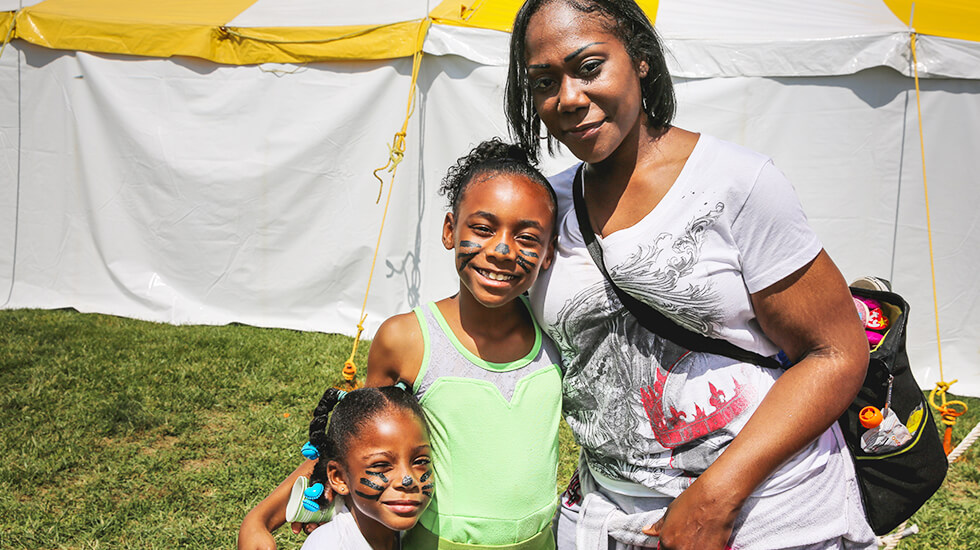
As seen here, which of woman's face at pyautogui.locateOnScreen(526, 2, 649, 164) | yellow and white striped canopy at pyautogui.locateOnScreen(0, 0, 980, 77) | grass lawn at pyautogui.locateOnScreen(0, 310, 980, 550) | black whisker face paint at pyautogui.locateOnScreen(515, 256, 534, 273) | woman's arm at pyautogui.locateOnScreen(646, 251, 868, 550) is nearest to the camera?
woman's arm at pyautogui.locateOnScreen(646, 251, 868, 550)

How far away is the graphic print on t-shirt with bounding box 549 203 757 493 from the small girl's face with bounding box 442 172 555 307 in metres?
0.14

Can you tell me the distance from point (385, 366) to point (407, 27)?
4198mm

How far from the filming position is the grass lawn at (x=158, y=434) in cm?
319

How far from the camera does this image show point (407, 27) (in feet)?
17.8

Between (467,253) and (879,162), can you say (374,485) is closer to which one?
(467,253)

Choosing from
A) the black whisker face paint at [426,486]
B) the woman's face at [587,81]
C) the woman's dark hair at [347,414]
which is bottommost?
the black whisker face paint at [426,486]

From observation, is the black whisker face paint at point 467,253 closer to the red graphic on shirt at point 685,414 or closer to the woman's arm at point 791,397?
the red graphic on shirt at point 685,414

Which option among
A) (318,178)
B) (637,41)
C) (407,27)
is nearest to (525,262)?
(637,41)

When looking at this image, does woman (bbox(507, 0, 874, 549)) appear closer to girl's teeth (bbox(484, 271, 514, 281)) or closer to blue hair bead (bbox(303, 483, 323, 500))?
girl's teeth (bbox(484, 271, 514, 281))

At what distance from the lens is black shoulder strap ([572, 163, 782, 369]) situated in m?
1.37

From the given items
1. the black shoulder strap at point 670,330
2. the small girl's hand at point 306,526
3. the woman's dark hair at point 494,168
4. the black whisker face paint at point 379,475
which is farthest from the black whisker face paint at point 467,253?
the small girl's hand at point 306,526

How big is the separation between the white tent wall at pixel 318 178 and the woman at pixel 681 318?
3921mm

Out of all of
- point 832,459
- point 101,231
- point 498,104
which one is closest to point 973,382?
point 498,104

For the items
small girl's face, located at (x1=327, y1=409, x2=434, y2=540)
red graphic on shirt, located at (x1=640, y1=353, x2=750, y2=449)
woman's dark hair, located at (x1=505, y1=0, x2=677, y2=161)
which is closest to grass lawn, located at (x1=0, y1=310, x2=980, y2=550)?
small girl's face, located at (x1=327, y1=409, x2=434, y2=540)
